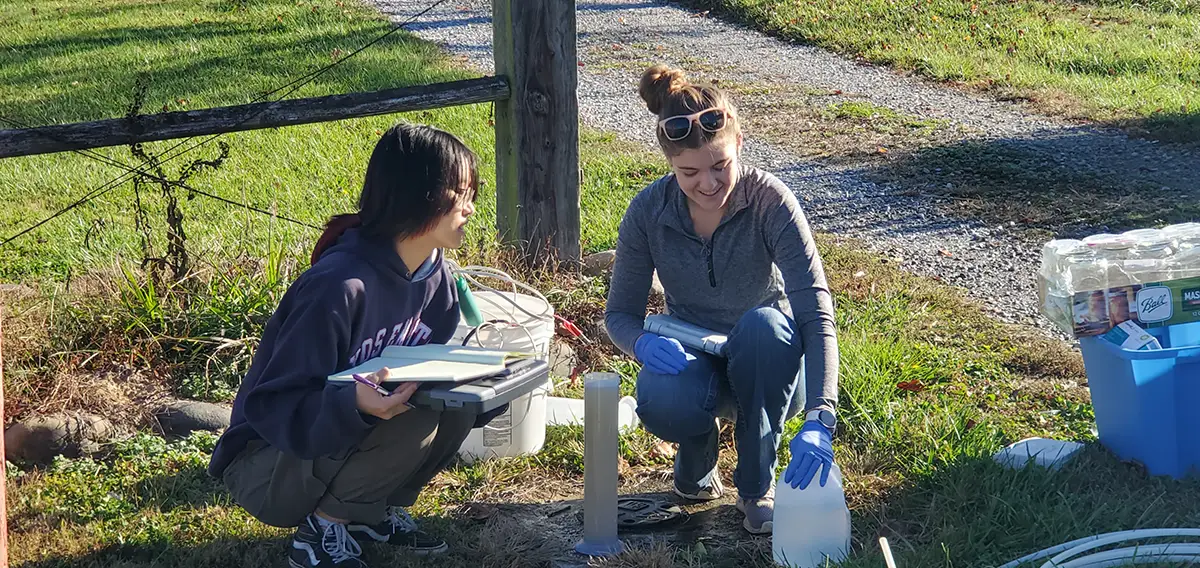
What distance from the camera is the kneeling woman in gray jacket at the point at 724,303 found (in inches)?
115

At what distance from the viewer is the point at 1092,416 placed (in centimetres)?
375

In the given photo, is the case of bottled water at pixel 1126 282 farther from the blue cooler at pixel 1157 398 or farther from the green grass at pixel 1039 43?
the green grass at pixel 1039 43

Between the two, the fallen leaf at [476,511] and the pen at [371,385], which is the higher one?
the pen at [371,385]

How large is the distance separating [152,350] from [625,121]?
4.93m

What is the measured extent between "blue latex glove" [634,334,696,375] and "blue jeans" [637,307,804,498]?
0.21 ft

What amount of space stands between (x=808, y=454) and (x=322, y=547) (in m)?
1.24

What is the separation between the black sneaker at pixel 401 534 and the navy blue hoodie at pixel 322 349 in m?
0.43

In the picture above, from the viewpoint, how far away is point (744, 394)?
3.04 meters

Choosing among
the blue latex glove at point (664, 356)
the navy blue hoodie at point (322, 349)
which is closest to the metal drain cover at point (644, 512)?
the blue latex glove at point (664, 356)

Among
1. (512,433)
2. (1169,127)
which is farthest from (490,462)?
(1169,127)

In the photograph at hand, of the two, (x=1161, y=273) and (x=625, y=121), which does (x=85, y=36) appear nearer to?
(x=625, y=121)

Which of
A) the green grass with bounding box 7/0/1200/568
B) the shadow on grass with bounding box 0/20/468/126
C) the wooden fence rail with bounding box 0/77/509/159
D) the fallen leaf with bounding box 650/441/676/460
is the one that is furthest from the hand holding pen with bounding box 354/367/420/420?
the shadow on grass with bounding box 0/20/468/126

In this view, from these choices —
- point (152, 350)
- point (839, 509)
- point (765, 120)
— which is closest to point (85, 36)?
point (765, 120)

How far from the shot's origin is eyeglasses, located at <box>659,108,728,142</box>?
289 cm
